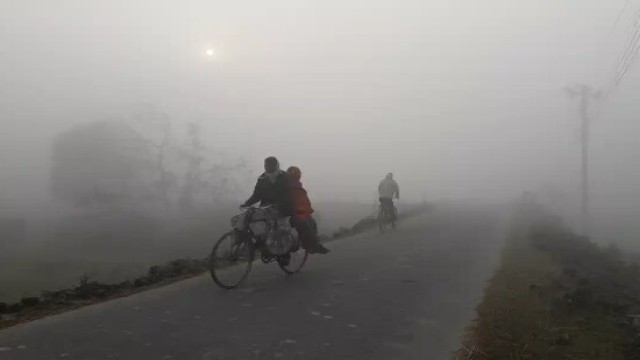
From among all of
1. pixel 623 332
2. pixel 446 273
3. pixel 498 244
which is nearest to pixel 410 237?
pixel 498 244

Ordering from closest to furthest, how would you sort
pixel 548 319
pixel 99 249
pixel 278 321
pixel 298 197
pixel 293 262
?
pixel 278 321
pixel 548 319
pixel 298 197
pixel 293 262
pixel 99 249

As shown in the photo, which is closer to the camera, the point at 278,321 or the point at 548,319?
the point at 278,321

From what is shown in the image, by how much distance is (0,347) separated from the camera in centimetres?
525

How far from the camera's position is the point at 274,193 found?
921cm

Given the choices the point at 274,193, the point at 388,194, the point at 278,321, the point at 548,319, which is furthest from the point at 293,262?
the point at 388,194

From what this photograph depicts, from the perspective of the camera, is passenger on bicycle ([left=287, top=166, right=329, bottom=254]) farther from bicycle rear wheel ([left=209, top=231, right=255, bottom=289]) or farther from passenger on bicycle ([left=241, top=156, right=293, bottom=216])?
bicycle rear wheel ([left=209, top=231, right=255, bottom=289])

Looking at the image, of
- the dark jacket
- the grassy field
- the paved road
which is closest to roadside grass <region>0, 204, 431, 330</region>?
the paved road

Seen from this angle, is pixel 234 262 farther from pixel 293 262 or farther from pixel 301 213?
pixel 293 262

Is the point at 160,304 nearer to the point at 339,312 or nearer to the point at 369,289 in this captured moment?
the point at 339,312

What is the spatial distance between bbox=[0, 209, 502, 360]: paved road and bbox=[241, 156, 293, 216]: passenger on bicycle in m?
1.31

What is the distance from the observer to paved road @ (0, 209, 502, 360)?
5332 millimetres

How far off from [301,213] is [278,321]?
3.37 m

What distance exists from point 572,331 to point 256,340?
404 cm

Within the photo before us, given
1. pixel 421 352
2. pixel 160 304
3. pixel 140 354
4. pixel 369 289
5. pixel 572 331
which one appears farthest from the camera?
pixel 369 289
